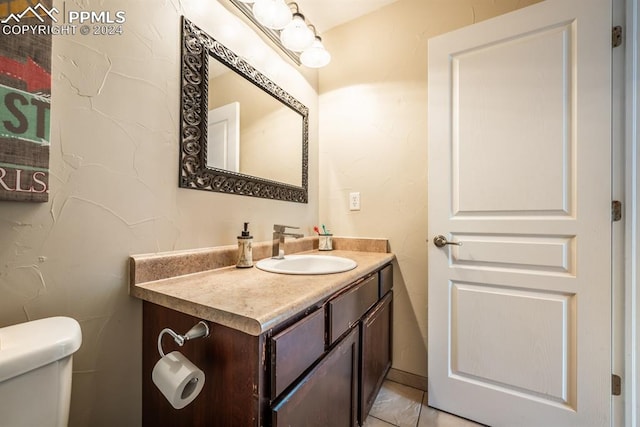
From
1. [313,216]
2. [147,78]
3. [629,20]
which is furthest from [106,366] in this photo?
[629,20]

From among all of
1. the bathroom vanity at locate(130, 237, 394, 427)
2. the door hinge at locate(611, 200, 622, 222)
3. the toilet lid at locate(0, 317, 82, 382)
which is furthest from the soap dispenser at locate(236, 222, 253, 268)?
the door hinge at locate(611, 200, 622, 222)

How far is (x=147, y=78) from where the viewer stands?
0.87 metres

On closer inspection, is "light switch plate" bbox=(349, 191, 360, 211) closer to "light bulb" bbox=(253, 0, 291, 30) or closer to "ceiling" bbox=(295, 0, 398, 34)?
"light bulb" bbox=(253, 0, 291, 30)

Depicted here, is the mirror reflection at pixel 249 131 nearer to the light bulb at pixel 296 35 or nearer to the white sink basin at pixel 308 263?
the light bulb at pixel 296 35

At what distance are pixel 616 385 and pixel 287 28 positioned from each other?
2202 millimetres

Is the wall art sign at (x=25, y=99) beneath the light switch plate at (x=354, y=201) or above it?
above

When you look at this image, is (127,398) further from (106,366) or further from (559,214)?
(559,214)

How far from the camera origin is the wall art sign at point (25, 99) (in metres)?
0.59

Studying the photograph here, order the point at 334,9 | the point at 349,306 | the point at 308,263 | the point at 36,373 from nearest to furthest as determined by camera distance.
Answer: the point at 36,373, the point at 349,306, the point at 308,263, the point at 334,9

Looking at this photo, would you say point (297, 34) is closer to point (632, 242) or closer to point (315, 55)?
point (315, 55)

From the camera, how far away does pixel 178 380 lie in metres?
0.57

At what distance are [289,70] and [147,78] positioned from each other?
91cm

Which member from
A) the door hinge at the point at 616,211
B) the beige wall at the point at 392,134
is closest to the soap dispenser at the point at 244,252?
the beige wall at the point at 392,134

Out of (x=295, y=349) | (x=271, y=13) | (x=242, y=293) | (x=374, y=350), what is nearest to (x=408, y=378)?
(x=374, y=350)
